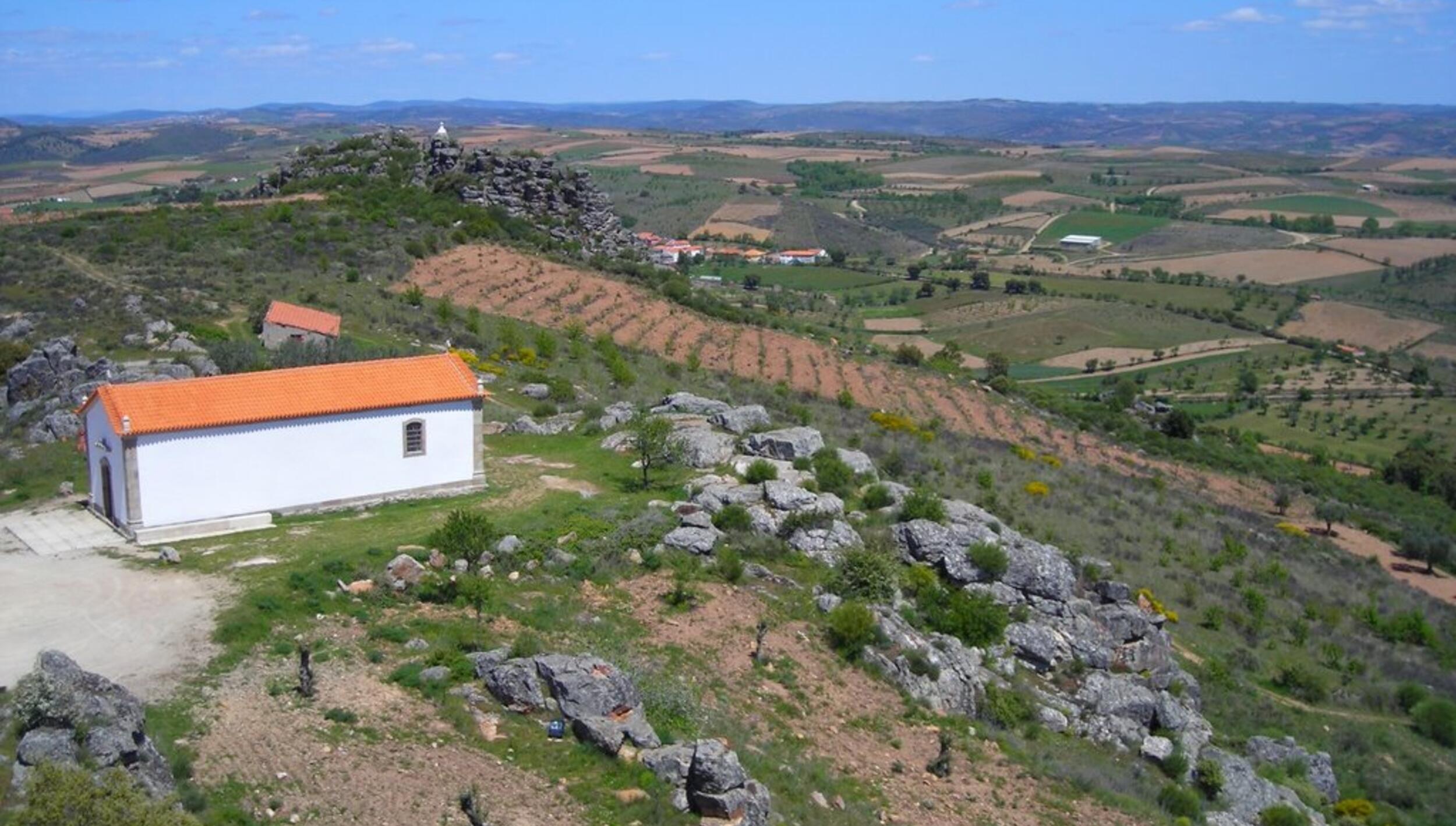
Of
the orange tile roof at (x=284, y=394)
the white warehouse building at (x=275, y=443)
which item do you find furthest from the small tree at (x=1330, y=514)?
the orange tile roof at (x=284, y=394)

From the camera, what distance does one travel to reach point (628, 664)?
16984 mm

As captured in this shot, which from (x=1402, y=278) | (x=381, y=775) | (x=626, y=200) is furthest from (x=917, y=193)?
(x=381, y=775)

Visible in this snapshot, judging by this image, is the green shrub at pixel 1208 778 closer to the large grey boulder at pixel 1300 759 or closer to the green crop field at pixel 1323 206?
the large grey boulder at pixel 1300 759

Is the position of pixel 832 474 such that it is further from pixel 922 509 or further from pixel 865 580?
pixel 865 580

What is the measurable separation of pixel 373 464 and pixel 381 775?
10870 mm

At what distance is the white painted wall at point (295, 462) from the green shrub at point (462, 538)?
428 cm

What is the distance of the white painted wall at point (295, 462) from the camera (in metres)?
21.0

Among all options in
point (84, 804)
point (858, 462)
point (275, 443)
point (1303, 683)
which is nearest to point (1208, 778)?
point (1303, 683)

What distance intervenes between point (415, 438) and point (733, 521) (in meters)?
6.79

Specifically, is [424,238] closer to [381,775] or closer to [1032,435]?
[1032,435]

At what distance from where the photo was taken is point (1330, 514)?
139 feet

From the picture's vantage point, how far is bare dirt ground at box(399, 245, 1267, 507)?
151ft

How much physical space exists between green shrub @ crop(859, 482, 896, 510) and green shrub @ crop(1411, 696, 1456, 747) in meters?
11.6

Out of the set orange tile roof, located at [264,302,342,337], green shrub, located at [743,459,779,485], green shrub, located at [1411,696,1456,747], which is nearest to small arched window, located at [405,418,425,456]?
green shrub, located at [743,459,779,485]
